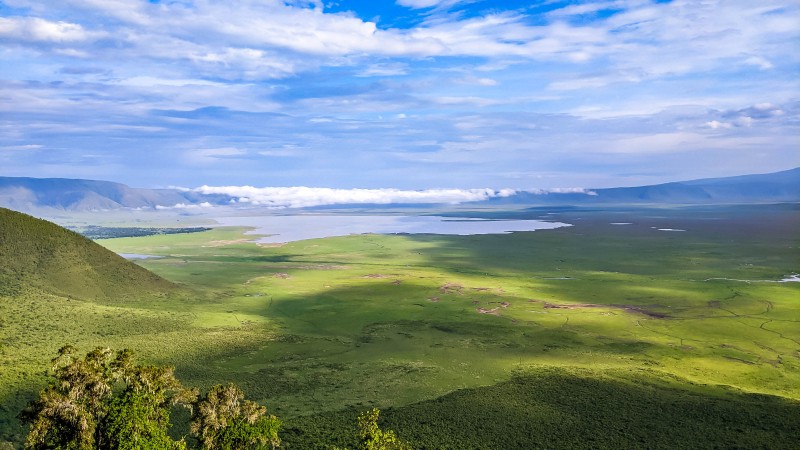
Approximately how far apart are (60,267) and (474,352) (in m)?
90.1

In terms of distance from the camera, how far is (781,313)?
11719cm

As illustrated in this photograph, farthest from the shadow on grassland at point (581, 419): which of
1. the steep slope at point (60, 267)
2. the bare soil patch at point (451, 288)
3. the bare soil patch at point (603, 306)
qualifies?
the steep slope at point (60, 267)

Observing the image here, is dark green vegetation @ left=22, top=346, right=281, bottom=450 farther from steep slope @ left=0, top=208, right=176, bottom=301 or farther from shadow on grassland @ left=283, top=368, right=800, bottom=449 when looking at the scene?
steep slope @ left=0, top=208, right=176, bottom=301

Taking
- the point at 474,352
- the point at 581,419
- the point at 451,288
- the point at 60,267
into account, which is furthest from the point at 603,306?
the point at 60,267

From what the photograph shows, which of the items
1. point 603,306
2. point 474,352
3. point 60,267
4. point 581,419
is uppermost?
point 60,267

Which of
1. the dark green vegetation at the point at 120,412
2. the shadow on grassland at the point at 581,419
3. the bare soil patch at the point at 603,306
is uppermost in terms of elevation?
the dark green vegetation at the point at 120,412

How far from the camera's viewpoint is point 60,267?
124m

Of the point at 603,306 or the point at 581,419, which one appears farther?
the point at 603,306

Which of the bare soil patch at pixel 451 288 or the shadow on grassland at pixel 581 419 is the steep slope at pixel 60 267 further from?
the shadow on grassland at pixel 581 419

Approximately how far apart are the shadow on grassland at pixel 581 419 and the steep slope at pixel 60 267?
78.7 meters

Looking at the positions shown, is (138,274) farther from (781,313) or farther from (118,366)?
(781,313)

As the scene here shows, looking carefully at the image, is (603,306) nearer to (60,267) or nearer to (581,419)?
(581,419)

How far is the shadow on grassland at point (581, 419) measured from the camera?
2306 inches

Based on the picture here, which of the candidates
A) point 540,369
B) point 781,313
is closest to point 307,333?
point 540,369
